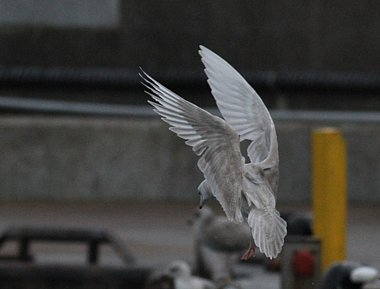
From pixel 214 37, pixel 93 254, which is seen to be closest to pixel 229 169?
pixel 93 254

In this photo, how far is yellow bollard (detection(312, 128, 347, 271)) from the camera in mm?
8367

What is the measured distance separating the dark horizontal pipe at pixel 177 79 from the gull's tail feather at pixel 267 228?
544 inches

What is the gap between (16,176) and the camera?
15.6 m

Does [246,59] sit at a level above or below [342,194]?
above

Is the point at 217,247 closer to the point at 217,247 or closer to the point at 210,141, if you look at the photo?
the point at 217,247

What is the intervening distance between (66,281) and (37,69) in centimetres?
690

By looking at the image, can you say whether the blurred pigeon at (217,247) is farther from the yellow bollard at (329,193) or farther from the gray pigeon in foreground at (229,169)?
the gray pigeon in foreground at (229,169)

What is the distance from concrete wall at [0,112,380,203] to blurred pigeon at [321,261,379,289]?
28.9 feet

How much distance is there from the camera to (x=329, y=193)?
8453 mm

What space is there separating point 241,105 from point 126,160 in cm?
1292

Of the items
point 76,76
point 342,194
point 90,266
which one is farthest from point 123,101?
point 342,194

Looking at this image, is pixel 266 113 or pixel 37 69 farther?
pixel 37 69

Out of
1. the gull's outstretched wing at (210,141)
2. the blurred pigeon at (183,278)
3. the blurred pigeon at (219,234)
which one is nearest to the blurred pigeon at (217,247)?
the blurred pigeon at (219,234)

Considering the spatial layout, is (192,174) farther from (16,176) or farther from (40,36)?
(40,36)
